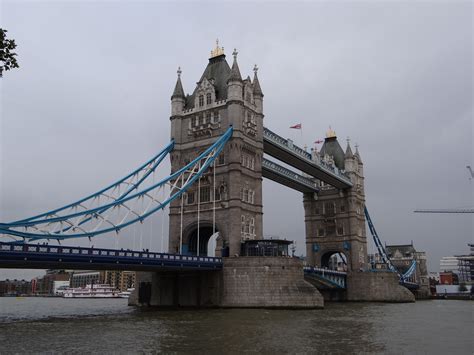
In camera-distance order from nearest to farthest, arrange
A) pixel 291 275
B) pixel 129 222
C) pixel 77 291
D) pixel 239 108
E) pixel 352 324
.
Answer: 1. pixel 352 324
2. pixel 129 222
3. pixel 291 275
4. pixel 239 108
5. pixel 77 291

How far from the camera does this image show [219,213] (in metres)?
58.1

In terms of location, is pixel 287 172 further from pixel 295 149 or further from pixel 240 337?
pixel 240 337

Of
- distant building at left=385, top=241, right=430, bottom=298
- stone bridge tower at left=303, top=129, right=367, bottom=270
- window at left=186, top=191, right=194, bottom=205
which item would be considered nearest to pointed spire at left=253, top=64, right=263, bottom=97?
window at left=186, top=191, right=194, bottom=205

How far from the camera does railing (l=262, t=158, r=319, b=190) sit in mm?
69725

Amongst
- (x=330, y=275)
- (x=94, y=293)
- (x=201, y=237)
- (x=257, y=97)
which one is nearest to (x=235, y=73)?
(x=257, y=97)

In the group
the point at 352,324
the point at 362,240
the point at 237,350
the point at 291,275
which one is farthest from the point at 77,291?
the point at 237,350

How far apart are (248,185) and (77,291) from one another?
10738cm

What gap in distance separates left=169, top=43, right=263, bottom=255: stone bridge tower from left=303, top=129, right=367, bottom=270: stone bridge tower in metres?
31.8

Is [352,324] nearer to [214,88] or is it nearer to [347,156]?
[214,88]

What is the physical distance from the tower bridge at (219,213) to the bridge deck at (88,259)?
113 mm

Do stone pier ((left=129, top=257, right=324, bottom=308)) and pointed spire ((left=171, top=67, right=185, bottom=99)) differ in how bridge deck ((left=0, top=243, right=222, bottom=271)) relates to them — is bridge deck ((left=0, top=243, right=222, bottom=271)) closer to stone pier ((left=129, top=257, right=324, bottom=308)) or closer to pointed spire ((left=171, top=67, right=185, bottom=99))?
stone pier ((left=129, top=257, right=324, bottom=308))

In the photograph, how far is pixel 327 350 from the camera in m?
22.3

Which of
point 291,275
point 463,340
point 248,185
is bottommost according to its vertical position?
point 463,340

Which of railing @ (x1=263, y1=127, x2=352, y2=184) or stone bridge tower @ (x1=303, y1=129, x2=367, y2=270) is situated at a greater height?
railing @ (x1=263, y1=127, x2=352, y2=184)
